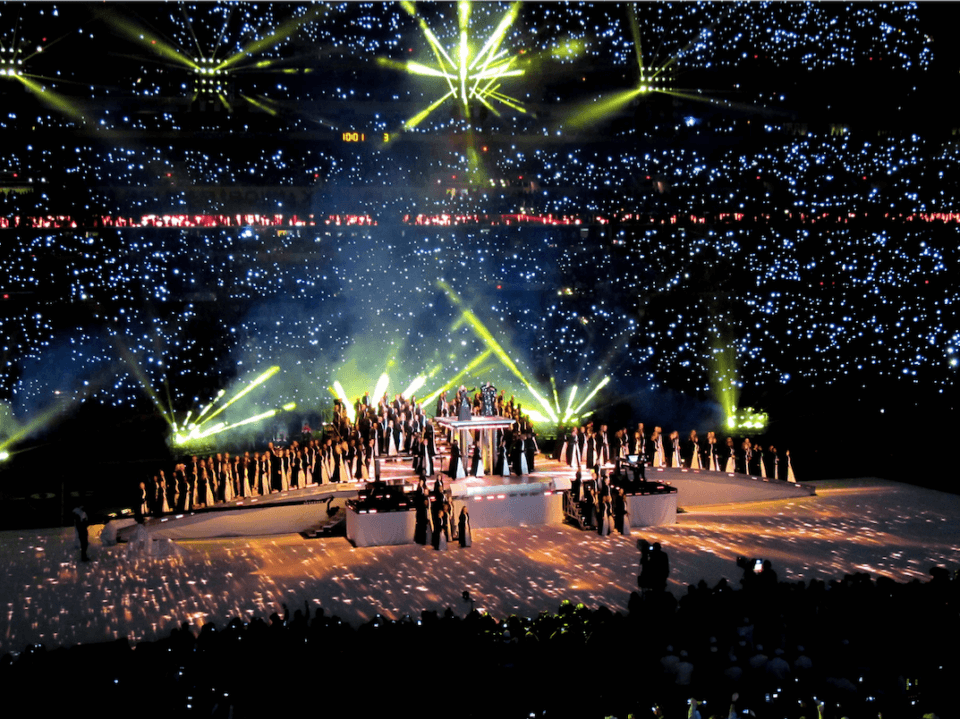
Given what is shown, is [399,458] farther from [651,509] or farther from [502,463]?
[651,509]

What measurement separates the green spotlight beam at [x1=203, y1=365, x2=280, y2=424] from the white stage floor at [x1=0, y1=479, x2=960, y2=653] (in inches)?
333

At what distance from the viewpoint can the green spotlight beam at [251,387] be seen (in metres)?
20.7

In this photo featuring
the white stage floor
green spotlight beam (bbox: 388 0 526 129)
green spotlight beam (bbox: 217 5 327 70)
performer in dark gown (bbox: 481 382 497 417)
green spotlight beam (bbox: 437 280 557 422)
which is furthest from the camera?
green spotlight beam (bbox: 437 280 557 422)

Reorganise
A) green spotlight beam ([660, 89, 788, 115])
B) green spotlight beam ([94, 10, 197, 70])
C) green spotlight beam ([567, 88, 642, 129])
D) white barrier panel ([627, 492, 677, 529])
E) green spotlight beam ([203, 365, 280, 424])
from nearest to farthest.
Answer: white barrier panel ([627, 492, 677, 529]) → green spotlight beam ([94, 10, 197, 70]) → green spotlight beam ([203, 365, 280, 424]) → green spotlight beam ([660, 89, 788, 115]) → green spotlight beam ([567, 88, 642, 129])

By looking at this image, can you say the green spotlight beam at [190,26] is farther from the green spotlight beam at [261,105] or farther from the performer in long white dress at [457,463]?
the performer in long white dress at [457,463]

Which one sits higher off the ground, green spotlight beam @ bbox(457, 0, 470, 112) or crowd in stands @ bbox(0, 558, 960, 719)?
green spotlight beam @ bbox(457, 0, 470, 112)

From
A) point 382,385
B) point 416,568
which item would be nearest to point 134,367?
point 382,385

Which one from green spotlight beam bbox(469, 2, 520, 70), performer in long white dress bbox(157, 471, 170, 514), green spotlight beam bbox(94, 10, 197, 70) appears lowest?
performer in long white dress bbox(157, 471, 170, 514)

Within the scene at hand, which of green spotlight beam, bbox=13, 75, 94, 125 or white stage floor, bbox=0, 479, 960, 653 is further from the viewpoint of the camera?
green spotlight beam, bbox=13, 75, 94, 125

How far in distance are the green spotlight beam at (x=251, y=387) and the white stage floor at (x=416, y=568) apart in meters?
8.45

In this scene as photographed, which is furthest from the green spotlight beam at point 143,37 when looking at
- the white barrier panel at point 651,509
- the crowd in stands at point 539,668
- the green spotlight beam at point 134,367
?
the crowd in stands at point 539,668

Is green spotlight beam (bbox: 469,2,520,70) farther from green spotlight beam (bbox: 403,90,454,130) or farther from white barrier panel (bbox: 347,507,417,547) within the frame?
white barrier panel (bbox: 347,507,417,547)

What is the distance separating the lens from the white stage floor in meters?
8.84

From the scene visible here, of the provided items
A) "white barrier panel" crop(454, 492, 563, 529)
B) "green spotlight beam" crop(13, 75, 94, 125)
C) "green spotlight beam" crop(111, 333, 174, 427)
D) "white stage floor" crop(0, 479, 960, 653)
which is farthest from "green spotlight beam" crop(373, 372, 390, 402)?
"white stage floor" crop(0, 479, 960, 653)
